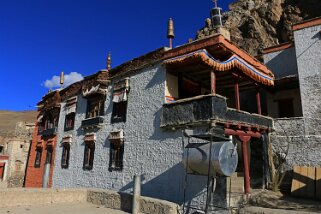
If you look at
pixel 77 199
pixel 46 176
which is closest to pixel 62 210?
pixel 77 199

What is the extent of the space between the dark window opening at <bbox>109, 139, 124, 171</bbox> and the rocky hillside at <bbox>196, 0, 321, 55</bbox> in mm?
Answer: 16806

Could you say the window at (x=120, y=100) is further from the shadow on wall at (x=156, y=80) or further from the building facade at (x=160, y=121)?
the shadow on wall at (x=156, y=80)

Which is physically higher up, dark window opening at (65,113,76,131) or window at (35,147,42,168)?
dark window opening at (65,113,76,131)

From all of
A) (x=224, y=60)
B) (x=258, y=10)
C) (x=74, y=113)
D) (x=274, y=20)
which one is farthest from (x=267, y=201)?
(x=258, y=10)

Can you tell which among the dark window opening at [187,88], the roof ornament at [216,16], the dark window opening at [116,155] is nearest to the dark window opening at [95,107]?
the dark window opening at [116,155]

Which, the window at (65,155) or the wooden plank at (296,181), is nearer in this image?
the wooden plank at (296,181)

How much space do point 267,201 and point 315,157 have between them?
12.8ft

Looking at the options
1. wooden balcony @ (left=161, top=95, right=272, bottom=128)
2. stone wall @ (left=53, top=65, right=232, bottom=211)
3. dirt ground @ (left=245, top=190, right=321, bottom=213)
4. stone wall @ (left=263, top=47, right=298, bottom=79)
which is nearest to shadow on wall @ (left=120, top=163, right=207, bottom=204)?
stone wall @ (left=53, top=65, right=232, bottom=211)

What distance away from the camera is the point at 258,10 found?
29.7 metres

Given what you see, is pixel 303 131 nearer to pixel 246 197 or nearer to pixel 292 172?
pixel 292 172

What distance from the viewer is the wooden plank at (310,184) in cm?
1106

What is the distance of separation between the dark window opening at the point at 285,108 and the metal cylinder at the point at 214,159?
8.95m

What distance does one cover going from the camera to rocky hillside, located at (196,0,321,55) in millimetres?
25078

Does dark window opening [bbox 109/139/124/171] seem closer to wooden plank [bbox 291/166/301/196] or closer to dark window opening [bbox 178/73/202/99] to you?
dark window opening [bbox 178/73/202/99]
